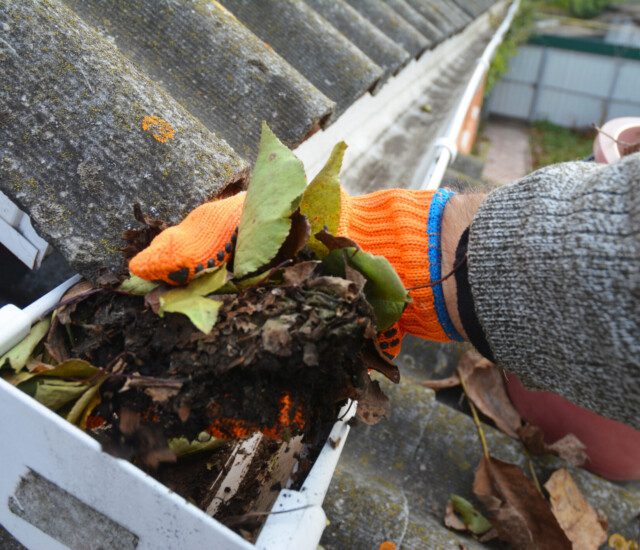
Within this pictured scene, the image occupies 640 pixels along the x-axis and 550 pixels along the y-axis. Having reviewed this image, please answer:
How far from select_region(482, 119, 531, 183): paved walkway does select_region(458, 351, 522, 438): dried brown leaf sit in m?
6.36

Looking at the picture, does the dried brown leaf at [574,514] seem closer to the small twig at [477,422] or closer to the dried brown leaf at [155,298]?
the small twig at [477,422]

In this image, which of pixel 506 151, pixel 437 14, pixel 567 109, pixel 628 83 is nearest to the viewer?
pixel 437 14

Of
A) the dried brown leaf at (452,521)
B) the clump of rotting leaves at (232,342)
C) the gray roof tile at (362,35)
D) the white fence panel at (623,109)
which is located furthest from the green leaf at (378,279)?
the white fence panel at (623,109)

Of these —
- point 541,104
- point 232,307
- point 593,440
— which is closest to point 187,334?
point 232,307

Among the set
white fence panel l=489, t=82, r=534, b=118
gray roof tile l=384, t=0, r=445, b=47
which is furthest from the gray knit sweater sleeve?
white fence panel l=489, t=82, r=534, b=118

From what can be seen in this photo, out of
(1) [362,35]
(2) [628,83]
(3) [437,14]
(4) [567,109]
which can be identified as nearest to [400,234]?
(1) [362,35]

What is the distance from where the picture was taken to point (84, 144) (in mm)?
913

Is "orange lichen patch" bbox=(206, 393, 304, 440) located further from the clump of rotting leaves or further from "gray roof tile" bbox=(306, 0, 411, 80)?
"gray roof tile" bbox=(306, 0, 411, 80)

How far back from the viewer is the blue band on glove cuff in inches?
40.1

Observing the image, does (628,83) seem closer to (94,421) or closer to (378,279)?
(378,279)

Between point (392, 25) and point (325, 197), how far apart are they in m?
1.81

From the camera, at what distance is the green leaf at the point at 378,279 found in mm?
824

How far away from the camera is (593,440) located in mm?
1627

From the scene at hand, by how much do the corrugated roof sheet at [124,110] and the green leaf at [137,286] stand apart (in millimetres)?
66
